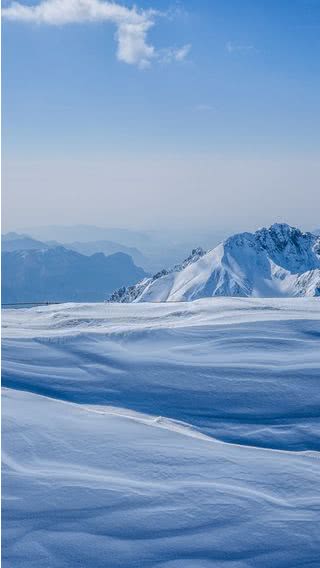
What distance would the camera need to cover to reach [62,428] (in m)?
3.14

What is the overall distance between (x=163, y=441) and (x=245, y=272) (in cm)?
13698

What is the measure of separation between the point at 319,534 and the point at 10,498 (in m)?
1.44

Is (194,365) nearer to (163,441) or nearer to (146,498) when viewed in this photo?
(163,441)

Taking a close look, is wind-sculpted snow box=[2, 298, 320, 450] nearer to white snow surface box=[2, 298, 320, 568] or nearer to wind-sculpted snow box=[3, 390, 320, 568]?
white snow surface box=[2, 298, 320, 568]

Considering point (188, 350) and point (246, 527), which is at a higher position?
point (188, 350)

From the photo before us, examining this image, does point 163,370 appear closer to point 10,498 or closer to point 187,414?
point 187,414

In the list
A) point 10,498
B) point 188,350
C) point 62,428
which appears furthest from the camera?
point 188,350

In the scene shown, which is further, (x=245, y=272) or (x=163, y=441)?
(x=245, y=272)

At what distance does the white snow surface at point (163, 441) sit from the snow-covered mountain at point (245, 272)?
108019mm

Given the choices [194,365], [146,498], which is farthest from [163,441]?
[194,365]

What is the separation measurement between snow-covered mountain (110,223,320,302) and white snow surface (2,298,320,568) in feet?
354

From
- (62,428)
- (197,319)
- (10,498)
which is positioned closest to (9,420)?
(62,428)

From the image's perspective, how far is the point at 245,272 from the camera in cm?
13812

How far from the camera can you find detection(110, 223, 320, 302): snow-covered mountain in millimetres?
121312
